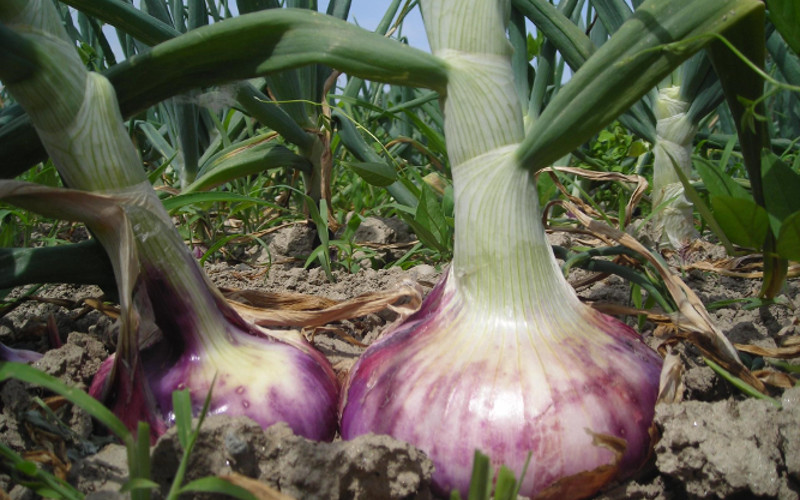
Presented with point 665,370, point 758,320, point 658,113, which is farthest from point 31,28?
point 658,113

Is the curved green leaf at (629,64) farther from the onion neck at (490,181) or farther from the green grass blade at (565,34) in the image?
the green grass blade at (565,34)

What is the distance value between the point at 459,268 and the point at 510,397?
176 millimetres

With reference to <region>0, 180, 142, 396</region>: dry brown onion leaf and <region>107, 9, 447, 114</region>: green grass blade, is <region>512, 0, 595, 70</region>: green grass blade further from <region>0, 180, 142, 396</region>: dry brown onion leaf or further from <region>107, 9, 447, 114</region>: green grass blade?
<region>0, 180, 142, 396</region>: dry brown onion leaf

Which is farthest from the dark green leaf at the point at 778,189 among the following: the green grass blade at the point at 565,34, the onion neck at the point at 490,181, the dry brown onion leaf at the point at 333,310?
the green grass blade at the point at 565,34

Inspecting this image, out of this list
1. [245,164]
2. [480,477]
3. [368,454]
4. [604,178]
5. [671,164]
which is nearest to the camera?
[480,477]

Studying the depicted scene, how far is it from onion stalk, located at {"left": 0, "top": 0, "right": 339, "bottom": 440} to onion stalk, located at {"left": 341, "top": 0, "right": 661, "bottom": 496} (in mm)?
80

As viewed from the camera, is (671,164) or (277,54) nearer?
(277,54)

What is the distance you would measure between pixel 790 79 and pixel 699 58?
331 millimetres

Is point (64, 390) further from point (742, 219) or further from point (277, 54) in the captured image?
point (742, 219)

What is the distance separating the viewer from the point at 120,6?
37.5 inches

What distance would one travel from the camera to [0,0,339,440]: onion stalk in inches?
27.5

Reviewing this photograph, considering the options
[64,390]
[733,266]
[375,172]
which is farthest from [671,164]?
[64,390]

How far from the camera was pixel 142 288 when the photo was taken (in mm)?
763

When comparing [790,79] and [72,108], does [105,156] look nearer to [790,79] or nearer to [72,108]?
[72,108]
